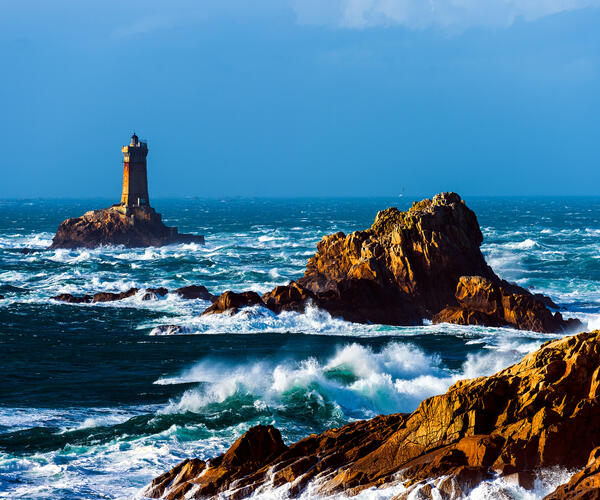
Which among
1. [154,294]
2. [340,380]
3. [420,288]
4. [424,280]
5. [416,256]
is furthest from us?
[154,294]

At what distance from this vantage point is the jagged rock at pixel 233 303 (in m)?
42.6

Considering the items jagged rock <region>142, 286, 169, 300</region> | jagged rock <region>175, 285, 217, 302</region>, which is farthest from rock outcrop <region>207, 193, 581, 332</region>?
jagged rock <region>142, 286, 169, 300</region>

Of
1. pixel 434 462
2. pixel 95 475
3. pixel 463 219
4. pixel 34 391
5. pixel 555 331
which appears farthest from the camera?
pixel 463 219

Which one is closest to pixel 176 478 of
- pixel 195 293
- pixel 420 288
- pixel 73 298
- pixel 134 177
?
pixel 420 288

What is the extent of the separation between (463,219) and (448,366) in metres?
16.1

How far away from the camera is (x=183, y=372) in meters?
31.2

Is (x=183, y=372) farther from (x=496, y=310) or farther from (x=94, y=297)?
(x=94, y=297)

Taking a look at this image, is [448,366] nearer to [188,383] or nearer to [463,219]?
[188,383]

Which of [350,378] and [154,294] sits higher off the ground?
[154,294]

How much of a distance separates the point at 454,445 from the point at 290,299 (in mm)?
27796

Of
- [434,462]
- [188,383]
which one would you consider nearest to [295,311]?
[188,383]

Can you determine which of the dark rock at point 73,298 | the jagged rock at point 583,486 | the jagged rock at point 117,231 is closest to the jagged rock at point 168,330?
the dark rock at point 73,298

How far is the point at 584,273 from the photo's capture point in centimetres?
6228

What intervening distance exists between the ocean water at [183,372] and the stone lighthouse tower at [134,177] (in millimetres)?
30265
